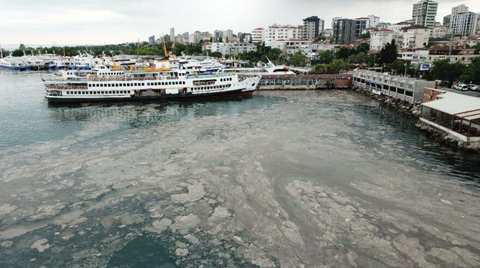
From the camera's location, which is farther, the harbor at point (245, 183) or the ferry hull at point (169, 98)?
the ferry hull at point (169, 98)

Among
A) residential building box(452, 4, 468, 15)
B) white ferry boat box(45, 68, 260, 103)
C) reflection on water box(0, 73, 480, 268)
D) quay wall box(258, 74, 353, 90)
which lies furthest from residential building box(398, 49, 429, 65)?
residential building box(452, 4, 468, 15)

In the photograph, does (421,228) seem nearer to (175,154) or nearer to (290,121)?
(175,154)

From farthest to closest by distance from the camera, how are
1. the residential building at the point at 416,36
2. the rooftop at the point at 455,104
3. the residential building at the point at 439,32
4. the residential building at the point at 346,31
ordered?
the residential building at the point at 439,32 < the residential building at the point at 346,31 < the residential building at the point at 416,36 < the rooftop at the point at 455,104

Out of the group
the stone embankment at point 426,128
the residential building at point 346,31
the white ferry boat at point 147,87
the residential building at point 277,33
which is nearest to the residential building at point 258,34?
the residential building at point 277,33

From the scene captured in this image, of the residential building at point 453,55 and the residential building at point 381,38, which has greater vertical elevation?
the residential building at point 381,38

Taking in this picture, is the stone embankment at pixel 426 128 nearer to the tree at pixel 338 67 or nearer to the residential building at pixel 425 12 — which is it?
the tree at pixel 338 67

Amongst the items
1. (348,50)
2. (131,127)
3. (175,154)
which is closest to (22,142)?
(131,127)

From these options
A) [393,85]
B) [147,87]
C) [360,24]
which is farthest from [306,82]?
[360,24]
